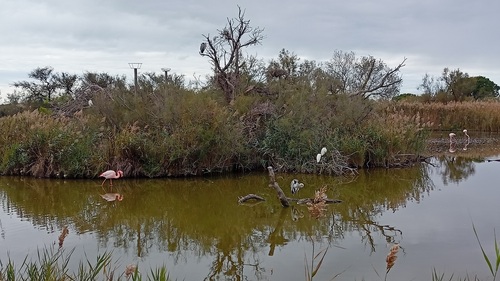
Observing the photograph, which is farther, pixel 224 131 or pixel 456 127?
pixel 456 127

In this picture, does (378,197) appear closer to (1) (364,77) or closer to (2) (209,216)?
(2) (209,216)

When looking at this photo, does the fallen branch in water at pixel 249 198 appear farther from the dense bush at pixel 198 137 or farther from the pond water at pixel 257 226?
the dense bush at pixel 198 137

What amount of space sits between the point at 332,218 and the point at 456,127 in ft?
66.3

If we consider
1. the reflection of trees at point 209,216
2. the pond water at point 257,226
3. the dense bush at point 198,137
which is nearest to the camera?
the pond water at point 257,226

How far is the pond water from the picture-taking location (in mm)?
5375

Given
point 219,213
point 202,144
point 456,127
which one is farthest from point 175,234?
point 456,127

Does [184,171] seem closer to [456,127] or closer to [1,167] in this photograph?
[1,167]

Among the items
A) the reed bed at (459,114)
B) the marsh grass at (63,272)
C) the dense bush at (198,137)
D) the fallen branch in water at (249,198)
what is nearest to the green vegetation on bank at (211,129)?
the dense bush at (198,137)

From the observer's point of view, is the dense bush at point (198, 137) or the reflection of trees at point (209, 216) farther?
the dense bush at point (198, 137)

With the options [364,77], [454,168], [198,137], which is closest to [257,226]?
[198,137]

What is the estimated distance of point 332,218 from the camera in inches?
293

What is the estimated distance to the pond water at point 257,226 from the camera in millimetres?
5375

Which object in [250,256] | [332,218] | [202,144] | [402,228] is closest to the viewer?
[250,256]

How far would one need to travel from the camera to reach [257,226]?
7.08 m
